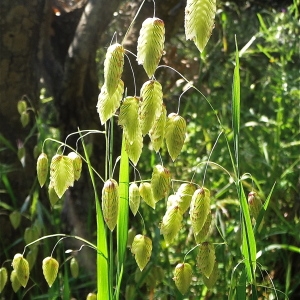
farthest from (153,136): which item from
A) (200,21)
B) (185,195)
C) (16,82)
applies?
(16,82)

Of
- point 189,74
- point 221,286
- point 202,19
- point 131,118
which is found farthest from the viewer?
point 189,74

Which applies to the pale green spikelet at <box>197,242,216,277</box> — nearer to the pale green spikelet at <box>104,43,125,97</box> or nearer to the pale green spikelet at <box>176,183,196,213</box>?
the pale green spikelet at <box>176,183,196,213</box>

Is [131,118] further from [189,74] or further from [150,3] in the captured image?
[189,74]

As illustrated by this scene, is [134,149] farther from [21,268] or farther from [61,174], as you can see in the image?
[21,268]

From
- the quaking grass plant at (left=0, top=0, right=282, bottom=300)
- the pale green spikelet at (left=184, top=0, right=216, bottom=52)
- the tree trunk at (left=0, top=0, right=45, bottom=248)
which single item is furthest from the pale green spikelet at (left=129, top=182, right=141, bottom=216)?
the tree trunk at (left=0, top=0, right=45, bottom=248)

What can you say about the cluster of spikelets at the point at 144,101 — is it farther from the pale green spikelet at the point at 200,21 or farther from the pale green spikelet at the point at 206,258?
the pale green spikelet at the point at 206,258

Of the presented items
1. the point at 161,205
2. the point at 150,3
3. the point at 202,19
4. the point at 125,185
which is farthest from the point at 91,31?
the point at 202,19
